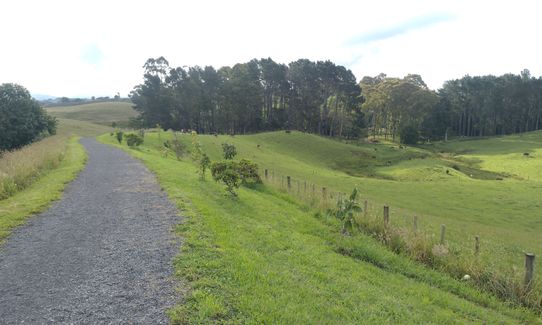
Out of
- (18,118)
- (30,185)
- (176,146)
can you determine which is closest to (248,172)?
(30,185)

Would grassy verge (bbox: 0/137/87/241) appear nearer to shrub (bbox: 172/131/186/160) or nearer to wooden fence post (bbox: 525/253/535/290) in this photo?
wooden fence post (bbox: 525/253/535/290)

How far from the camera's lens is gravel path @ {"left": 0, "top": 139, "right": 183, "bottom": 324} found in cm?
651

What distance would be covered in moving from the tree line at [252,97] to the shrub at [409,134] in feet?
37.3

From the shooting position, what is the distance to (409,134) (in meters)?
84.8

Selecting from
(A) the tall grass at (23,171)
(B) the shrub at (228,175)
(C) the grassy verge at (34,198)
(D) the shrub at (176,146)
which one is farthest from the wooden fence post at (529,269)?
(D) the shrub at (176,146)

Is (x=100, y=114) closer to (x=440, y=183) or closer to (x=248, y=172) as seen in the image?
(x=248, y=172)

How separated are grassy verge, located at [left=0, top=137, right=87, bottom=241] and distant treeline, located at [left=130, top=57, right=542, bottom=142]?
64.0 metres

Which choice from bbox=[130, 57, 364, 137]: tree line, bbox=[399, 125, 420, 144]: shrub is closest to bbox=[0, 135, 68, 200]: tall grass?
bbox=[130, 57, 364, 137]: tree line

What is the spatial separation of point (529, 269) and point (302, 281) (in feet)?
21.6

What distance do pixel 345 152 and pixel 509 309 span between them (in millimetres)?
55194

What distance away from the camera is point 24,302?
6.83 meters

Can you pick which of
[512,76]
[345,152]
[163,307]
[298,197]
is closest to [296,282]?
[163,307]

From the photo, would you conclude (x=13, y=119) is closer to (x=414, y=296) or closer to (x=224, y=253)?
(x=224, y=253)

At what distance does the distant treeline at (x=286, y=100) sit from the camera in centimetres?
8475
